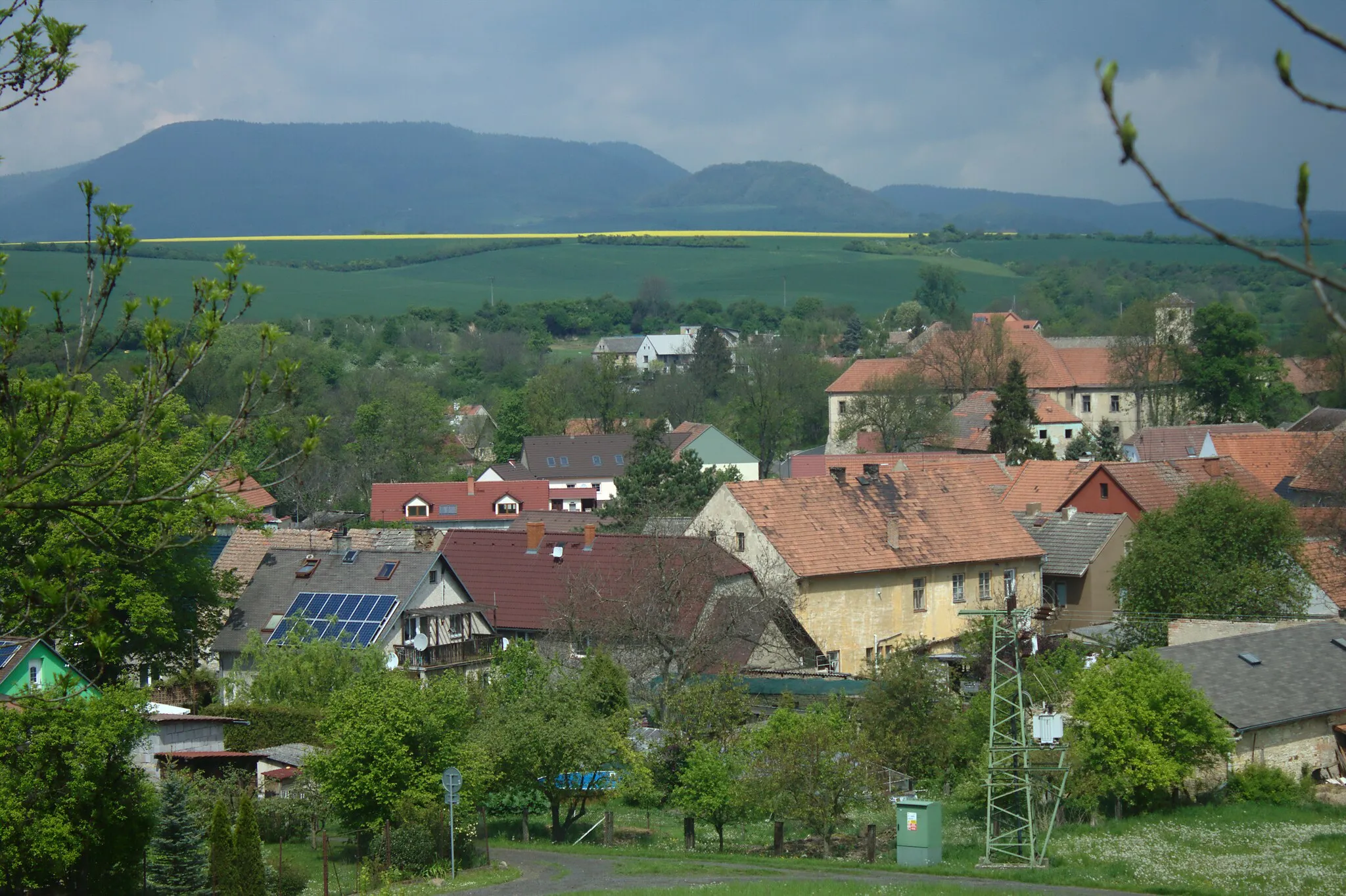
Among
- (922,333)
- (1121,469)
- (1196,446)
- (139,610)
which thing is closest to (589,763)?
(139,610)

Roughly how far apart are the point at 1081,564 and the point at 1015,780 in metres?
21.5

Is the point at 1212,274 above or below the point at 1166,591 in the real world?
above

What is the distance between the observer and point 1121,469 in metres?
49.3

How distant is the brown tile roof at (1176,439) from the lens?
7575cm

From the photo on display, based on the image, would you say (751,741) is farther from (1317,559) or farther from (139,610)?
(1317,559)

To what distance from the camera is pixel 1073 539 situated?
4559cm

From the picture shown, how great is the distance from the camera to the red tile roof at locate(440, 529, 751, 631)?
38.8 metres

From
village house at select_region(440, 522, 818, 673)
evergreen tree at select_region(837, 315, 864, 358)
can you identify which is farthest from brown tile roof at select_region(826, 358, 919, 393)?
village house at select_region(440, 522, 818, 673)

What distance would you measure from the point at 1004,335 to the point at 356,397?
48.7 meters

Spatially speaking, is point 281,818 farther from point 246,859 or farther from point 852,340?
point 852,340

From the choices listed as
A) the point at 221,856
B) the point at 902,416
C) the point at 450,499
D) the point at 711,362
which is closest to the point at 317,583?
the point at 221,856

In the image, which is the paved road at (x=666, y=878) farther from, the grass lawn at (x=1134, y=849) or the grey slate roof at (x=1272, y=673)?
the grey slate roof at (x=1272, y=673)

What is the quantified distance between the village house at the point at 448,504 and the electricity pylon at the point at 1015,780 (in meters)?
46.6

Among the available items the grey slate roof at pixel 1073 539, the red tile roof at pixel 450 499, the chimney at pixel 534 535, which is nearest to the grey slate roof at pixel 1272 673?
the grey slate roof at pixel 1073 539
